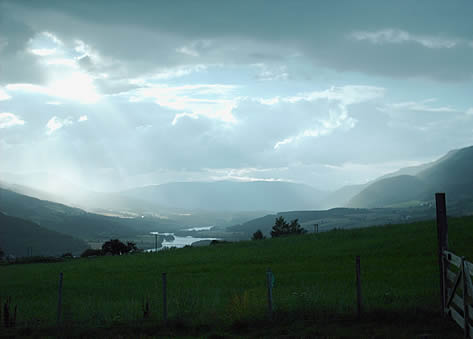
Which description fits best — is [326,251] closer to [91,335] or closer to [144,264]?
[144,264]

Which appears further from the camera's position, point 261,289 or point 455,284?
point 261,289

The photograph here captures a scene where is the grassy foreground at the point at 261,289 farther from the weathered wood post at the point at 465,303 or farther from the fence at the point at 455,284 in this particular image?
the weathered wood post at the point at 465,303

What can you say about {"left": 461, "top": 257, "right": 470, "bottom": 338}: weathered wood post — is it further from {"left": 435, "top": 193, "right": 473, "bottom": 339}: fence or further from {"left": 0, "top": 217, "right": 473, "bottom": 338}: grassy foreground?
{"left": 0, "top": 217, "right": 473, "bottom": 338}: grassy foreground

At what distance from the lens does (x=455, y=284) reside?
49.3ft

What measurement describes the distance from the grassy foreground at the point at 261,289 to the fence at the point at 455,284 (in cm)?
52

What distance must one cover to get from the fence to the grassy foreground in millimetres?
518

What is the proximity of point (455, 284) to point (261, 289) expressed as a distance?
1581 cm

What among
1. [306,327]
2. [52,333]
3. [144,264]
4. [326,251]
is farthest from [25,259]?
[306,327]

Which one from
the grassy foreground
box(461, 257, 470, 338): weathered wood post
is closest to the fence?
box(461, 257, 470, 338): weathered wood post

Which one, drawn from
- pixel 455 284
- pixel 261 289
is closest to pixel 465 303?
pixel 455 284

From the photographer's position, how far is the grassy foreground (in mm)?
16750

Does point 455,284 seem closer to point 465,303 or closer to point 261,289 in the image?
point 465,303

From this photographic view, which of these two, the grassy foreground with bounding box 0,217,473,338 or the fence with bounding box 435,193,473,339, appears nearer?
the fence with bounding box 435,193,473,339

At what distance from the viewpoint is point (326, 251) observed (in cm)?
5662
